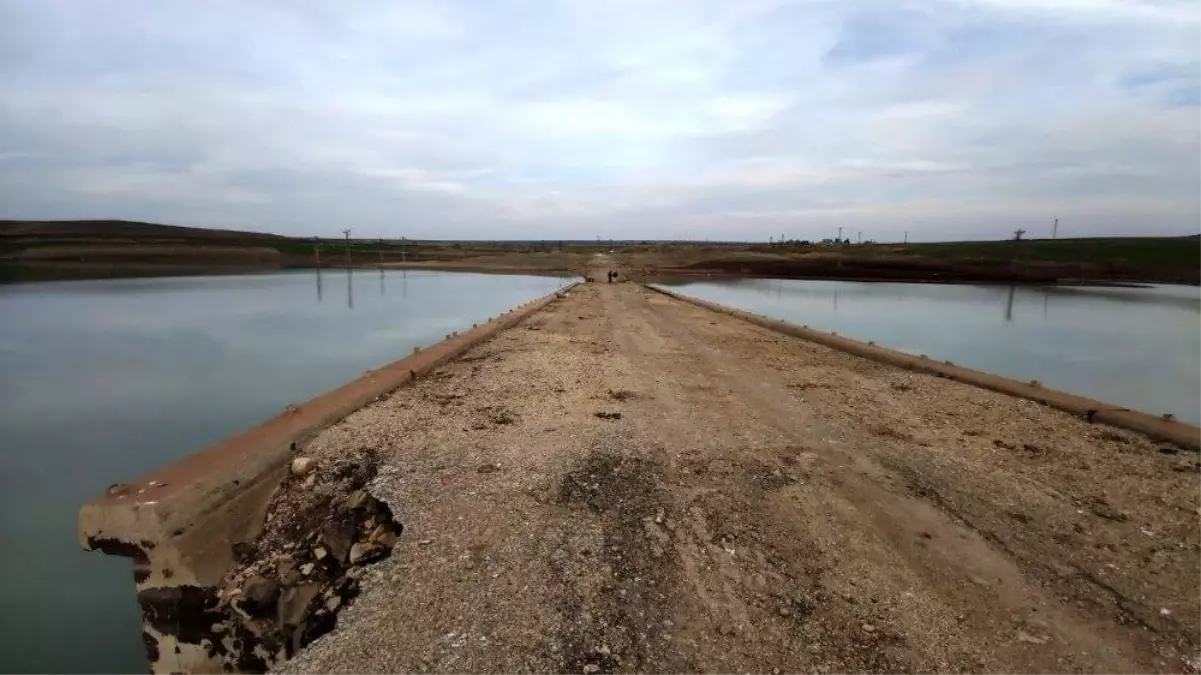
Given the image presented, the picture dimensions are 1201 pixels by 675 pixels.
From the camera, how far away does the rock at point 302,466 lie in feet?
15.3

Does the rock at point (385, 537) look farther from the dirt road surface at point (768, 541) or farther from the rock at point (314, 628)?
the rock at point (314, 628)

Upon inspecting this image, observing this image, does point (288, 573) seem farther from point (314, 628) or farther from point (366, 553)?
point (314, 628)

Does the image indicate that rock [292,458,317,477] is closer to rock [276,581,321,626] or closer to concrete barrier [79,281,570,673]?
concrete barrier [79,281,570,673]

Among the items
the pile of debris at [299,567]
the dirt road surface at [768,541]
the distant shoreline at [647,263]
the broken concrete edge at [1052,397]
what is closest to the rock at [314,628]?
the pile of debris at [299,567]

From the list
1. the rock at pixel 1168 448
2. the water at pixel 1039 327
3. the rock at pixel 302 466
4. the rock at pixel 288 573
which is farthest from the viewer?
the water at pixel 1039 327

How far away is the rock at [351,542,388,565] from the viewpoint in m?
3.64

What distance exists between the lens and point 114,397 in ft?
35.1

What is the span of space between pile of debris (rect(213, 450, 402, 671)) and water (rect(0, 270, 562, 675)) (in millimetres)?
1142

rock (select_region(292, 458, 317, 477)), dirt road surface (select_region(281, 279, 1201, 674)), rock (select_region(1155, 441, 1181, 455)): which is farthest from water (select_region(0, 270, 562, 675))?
rock (select_region(1155, 441, 1181, 455))

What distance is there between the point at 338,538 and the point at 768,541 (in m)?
2.63

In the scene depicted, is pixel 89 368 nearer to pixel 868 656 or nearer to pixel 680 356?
pixel 680 356

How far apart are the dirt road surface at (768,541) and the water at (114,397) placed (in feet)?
6.21

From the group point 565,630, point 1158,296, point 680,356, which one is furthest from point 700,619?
point 1158,296

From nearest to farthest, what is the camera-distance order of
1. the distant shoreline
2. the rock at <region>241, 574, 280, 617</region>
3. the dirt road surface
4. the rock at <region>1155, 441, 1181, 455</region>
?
the dirt road surface < the rock at <region>241, 574, 280, 617</region> < the rock at <region>1155, 441, 1181, 455</region> < the distant shoreline
